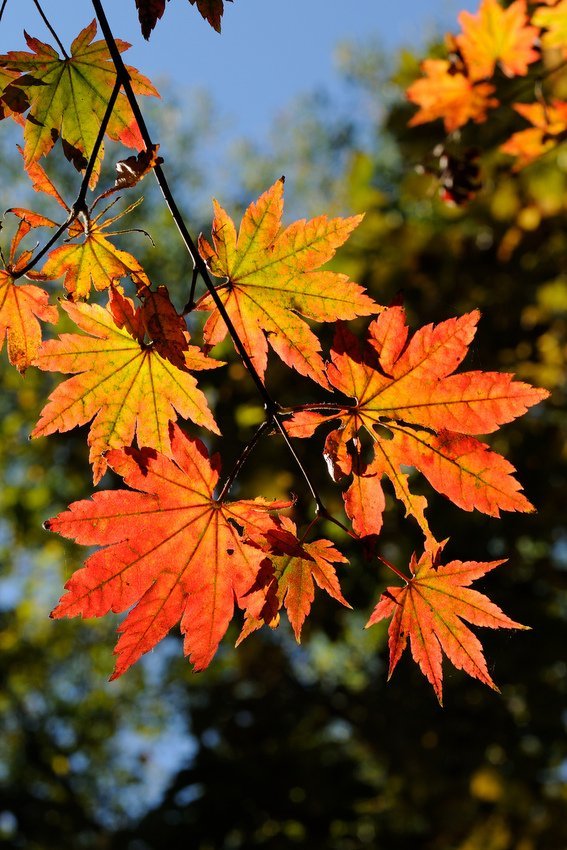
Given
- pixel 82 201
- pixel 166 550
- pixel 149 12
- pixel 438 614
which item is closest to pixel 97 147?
pixel 82 201

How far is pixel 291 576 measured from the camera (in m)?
1.33

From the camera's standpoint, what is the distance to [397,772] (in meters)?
8.59

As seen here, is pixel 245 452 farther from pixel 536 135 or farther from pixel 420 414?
pixel 536 135

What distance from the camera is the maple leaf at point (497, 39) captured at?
253cm

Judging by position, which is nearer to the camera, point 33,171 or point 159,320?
point 159,320

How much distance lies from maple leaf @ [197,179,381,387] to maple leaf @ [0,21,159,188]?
1.05ft

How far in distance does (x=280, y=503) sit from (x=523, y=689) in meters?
7.75

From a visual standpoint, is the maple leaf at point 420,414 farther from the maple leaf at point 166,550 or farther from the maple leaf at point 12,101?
the maple leaf at point 12,101

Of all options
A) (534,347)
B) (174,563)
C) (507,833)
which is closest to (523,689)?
(507,833)

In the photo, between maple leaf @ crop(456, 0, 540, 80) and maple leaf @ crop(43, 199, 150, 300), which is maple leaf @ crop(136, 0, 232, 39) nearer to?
maple leaf @ crop(43, 199, 150, 300)

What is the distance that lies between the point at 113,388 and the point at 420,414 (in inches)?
22.3

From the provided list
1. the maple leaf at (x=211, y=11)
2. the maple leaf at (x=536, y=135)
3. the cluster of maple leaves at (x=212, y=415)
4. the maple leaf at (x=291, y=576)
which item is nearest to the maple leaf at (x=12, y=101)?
the cluster of maple leaves at (x=212, y=415)

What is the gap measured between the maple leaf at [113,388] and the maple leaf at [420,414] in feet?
0.74

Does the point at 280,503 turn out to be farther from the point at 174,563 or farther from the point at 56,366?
the point at 56,366
